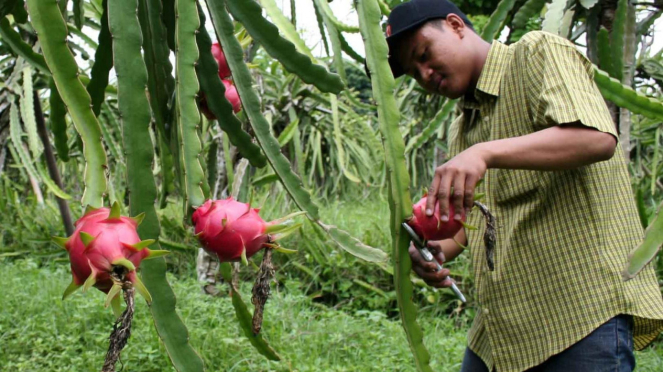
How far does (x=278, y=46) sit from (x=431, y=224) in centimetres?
38

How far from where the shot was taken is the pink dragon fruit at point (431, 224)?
3.00 ft

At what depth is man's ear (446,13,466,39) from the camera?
138 cm

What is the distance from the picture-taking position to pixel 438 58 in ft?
4.47

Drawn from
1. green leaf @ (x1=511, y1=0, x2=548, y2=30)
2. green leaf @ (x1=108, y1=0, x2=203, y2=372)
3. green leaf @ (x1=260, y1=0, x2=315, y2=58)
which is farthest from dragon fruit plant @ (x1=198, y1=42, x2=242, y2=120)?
green leaf @ (x1=511, y1=0, x2=548, y2=30)

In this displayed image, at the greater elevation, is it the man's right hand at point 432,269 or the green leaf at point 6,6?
the green leaf at point 6,6

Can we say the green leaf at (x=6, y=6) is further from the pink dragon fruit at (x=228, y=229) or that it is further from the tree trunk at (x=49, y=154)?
the tree trunk at (x=49, y=154)

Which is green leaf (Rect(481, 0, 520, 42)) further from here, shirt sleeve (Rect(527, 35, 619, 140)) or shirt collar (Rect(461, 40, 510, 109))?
shirt sleeve (Rect(527, 35, 619, 140))

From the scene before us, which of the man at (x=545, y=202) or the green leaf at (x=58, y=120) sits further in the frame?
the green leaf at (x=58, y=120)

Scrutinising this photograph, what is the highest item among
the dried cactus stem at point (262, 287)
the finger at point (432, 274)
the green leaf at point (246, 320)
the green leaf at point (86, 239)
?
the green leaf at point (86, 239)

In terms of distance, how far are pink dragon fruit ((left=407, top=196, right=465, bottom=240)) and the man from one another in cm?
19

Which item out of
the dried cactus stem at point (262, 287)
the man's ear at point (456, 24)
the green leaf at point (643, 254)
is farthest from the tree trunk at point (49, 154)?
the green leaf at point (643, 254)

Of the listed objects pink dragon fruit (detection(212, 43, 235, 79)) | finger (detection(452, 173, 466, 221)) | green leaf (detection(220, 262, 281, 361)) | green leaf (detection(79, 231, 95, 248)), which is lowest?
green leaf (detection(220, 262, 281, 361))

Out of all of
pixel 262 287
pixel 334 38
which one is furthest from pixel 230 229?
pixel 334 38

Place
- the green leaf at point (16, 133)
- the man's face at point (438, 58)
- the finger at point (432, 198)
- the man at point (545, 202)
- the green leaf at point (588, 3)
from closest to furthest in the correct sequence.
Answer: the finger at point (432, 198), the man at point (545, 202), the man's face at point (438, 58), the green leaf at point (588, 3), the green leaf at point (16, 133)
